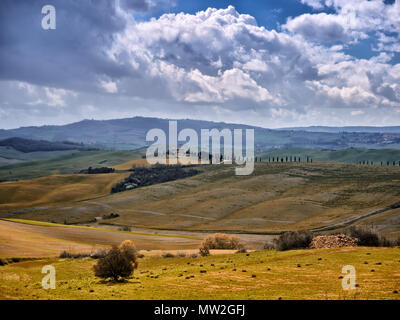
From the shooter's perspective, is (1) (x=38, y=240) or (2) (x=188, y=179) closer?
(1) (x=38, y=240)

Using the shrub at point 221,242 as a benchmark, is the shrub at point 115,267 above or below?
above

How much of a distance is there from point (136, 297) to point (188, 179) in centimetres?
13999

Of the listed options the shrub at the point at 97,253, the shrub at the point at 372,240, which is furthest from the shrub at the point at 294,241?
the shrub at the point at 97,253

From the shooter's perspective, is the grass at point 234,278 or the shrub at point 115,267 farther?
the shrub at point 115,267

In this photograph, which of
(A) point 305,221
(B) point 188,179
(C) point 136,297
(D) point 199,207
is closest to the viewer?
(C) point 136,297

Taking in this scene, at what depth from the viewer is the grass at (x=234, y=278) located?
1010 inches

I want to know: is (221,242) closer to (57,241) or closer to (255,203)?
(57,241)

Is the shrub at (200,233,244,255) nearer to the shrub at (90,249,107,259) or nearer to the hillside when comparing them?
the shrub at (90,249,107,259)

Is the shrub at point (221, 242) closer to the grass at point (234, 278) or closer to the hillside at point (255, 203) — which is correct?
the grass at point (234, 278)

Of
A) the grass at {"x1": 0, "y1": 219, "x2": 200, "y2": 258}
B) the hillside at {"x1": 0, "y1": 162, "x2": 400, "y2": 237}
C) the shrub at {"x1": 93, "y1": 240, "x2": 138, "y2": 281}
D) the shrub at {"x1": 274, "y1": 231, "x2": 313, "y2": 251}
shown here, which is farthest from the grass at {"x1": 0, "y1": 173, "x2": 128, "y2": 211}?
the shrub at {"x1": 93, "y1": 240, "x2": 138, "y2": 281}

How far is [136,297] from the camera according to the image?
25766 millimetres
